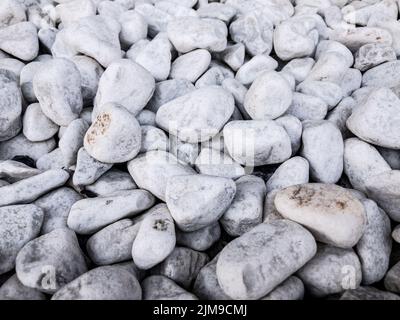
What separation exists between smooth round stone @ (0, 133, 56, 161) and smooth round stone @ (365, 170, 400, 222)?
901 millimetres

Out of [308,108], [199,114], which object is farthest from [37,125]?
[308,108]

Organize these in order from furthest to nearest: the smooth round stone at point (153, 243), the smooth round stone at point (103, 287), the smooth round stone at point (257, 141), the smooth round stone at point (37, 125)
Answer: the smooth round stone at point (37, 125), the smooth round stone at point (257, 141), the smooth round stone at point (153, 243), the smooth round stone at point (103, 287)

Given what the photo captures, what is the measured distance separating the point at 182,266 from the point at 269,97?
0.51 metres

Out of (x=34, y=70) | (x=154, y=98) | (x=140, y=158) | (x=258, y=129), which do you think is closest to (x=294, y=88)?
(x=258, y=129)

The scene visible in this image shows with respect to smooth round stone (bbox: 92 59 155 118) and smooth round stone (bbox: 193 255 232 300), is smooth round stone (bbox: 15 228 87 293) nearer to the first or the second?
smooth round stone (bbox: 193 255 232 300)

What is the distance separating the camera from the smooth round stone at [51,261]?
0.84 metres

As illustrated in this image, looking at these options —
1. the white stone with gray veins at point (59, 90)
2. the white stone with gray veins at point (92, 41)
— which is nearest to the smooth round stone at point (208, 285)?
the white stone with gray veins at point (59, 90)

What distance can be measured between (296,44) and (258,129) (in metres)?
0.48

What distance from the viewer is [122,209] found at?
995 millimetres

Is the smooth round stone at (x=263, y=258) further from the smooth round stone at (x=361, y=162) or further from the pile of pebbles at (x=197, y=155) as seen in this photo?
the smooth round stone at (x=361, y=162)

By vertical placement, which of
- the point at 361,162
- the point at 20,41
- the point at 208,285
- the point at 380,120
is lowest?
the point at 208,285

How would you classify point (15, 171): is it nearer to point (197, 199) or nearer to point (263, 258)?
point (197, 199)

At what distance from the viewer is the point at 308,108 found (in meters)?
1.24

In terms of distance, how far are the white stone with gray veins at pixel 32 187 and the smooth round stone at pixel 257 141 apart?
437mm
